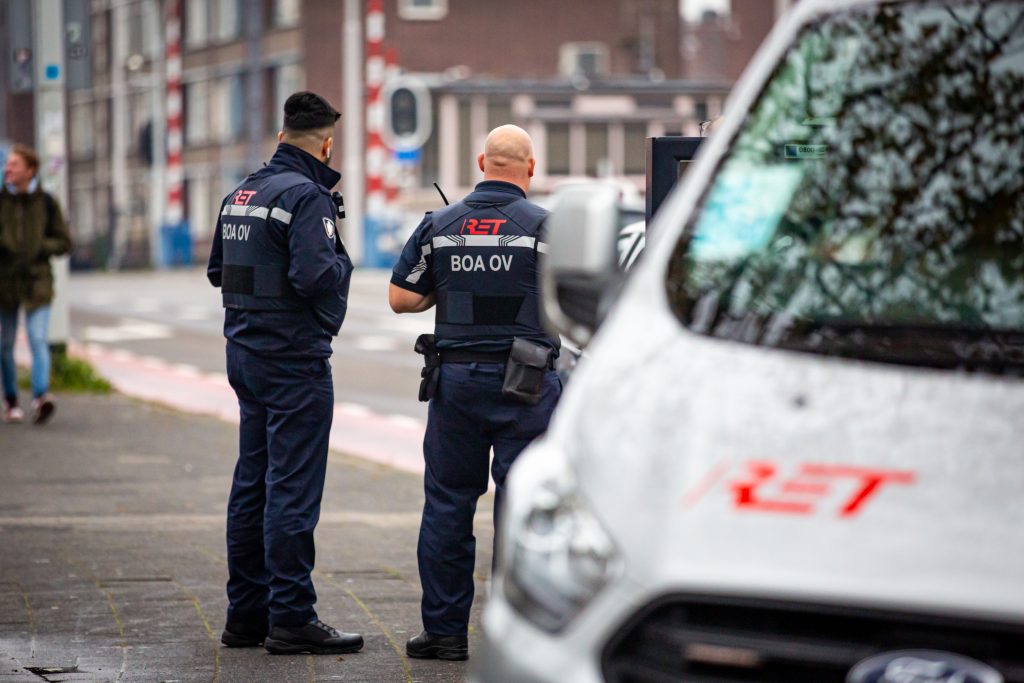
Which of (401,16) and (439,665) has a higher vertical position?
A: (401,16)

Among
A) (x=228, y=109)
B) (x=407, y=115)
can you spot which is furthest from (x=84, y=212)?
(x=407, y=115)

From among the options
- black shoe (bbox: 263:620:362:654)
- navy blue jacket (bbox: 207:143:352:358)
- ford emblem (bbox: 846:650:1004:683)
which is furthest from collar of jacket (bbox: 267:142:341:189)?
ford emblem (bbox: 846:650:1004:683)

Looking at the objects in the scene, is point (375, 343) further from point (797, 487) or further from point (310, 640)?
point (797, 487)

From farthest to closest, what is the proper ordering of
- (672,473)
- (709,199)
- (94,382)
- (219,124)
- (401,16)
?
1. (219,124)
2. (401,16)
3. (94,382)
4. (709,199)
5. (672,473)

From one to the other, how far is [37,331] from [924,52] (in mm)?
9932

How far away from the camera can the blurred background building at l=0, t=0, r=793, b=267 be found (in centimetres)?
4612

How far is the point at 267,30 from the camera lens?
5459cm

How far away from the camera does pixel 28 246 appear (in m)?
12.7

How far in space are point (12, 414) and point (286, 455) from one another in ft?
24.0

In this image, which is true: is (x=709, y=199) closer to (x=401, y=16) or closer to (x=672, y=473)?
(x=672, y=473)

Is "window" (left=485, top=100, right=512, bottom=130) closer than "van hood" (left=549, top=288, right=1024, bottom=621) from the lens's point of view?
No

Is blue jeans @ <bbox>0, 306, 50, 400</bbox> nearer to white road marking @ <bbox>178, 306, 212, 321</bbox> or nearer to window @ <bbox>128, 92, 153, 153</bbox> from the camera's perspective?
white road marking @ <bbox>178, 306, 212, 321</bbox>

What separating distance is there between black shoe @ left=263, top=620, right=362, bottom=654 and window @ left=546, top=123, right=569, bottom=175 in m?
40.0

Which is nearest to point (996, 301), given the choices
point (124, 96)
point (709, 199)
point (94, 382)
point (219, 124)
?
point (709, 199)
